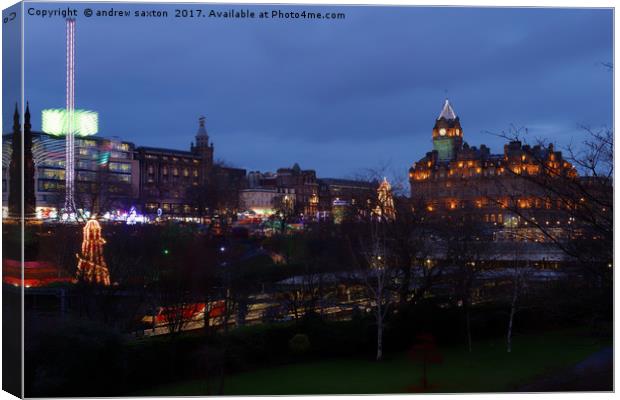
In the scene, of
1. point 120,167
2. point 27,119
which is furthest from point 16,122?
point 120,167

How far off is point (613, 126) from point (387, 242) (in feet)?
20.7

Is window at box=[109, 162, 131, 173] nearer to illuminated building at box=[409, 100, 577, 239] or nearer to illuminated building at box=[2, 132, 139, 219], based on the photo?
illuminated building at box=[2, 132, 139, 219]

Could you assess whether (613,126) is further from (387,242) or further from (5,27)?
(387,242)

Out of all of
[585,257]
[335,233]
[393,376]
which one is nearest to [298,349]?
[393,376]

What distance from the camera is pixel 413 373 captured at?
25.0 ft

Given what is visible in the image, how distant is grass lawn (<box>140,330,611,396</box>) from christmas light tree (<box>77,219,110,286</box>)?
4368 mm

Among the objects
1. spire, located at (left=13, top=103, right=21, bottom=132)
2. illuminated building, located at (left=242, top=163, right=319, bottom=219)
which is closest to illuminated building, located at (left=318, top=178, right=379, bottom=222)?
spire, located at (left=13, top=103, right=21, bottom=132)

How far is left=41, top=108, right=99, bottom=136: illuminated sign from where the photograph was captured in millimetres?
13642

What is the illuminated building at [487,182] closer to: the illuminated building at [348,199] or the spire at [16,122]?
the illuminated building at [348,199]

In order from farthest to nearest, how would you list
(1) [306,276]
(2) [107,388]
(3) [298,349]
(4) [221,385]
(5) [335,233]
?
(5) [335,233] < (1) [306,276] < (3) [298,349] < (4) [221,385] < (2) [107,388]

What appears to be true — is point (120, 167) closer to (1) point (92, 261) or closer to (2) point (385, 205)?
(1) point (92, 261)

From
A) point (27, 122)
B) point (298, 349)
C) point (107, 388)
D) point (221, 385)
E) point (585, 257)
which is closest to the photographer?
point (585, 257)

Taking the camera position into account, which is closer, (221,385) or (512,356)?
(221,385)

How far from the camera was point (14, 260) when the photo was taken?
224 inches
